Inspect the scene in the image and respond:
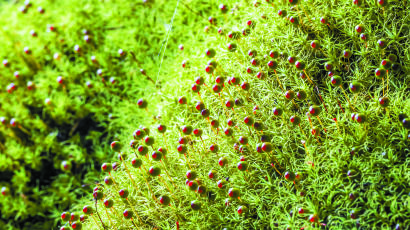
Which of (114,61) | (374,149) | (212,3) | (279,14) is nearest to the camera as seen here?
(374,149)

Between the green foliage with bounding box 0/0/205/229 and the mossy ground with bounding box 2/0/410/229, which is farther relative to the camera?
the green foliage with bounding box 0/0/205/229

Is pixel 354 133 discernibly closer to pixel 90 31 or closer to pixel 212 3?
pixel 212 3

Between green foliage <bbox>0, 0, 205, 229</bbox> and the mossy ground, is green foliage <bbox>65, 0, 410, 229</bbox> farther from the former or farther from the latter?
green foliage <bbox>0, 0, 205, 229</bbox>

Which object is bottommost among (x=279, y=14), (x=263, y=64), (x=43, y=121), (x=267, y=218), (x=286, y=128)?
(x=43, y=121)

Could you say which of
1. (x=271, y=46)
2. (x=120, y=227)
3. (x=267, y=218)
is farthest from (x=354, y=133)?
(x=120, y=227)

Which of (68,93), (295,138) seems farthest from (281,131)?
(68,93)

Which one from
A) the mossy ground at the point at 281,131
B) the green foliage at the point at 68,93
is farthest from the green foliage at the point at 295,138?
the green foliage at the point at 68,93

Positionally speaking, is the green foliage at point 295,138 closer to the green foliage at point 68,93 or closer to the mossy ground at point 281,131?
the mossy ground at point 281,131

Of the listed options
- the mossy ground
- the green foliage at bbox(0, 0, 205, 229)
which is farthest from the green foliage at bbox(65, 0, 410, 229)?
the green foliage at bbox(0, 0, 205, 229)

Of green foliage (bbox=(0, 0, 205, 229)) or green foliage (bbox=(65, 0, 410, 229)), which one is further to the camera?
green foliage (bbox=(0, 0, 205, 229))

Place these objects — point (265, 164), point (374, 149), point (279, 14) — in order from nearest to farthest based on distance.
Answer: point (374, 149) < point (265, 164) < point (279, 14)

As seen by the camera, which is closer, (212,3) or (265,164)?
(265,164)
